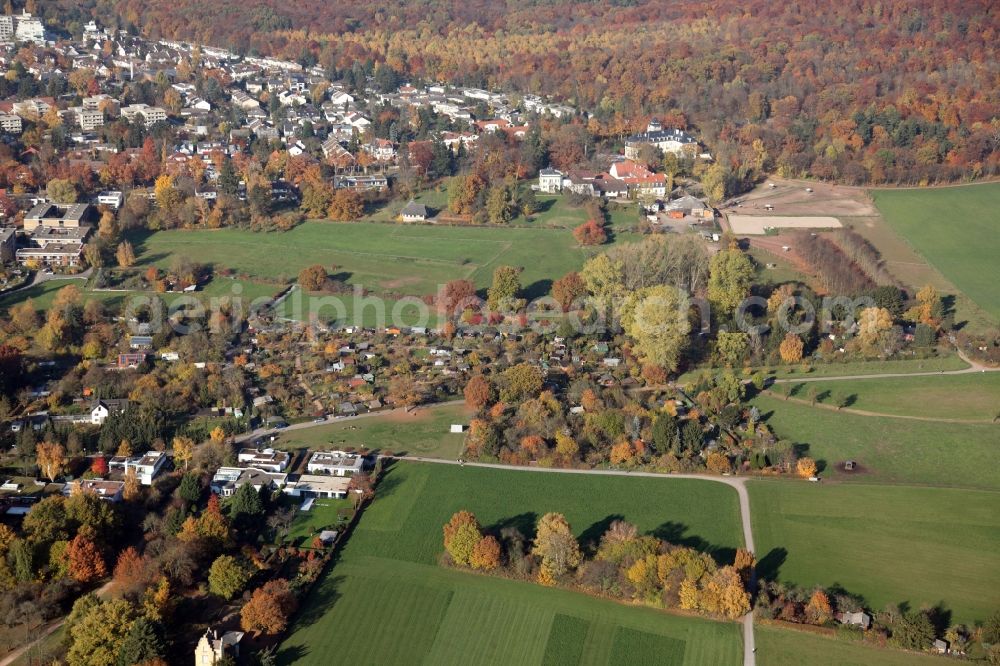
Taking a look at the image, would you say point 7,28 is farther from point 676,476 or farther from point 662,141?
point 676,476

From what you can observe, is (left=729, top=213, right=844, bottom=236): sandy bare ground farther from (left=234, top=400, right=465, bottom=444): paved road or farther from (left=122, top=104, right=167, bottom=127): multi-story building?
(left=122, top=104, right=167, bottom=127): multi-story building

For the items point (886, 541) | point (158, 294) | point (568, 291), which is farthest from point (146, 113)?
point (886, 541)

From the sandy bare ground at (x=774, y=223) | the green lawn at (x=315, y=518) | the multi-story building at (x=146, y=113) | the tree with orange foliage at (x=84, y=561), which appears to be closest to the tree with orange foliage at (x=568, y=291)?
the sandy bare ground at (x=774, y=223)

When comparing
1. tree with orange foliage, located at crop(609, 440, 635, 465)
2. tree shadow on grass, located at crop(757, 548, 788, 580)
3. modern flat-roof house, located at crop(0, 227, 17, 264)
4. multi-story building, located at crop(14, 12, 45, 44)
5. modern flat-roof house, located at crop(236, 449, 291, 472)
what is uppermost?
multi-story building, located at crop(14, 12, 45, 44)

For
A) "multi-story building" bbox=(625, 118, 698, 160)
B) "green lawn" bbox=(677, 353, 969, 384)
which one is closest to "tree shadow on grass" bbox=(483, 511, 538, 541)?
"green lawn" bbox=(677, 353, 969, 384)

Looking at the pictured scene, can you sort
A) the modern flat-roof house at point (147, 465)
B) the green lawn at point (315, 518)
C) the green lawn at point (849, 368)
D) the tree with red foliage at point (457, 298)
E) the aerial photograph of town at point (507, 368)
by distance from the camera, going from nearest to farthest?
the aerial photograph of town at point (507, 368) → the green lawn at point (315, 518) → the modern flat-roof house at point (147, 465) → the green lawn at point (849, 368) → the tree with red foliage at point (457, 298)

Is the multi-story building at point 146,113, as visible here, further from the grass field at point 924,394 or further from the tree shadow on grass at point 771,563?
the tree shadow on grass at point 771,563

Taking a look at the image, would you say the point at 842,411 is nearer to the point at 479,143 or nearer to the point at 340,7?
the point at 479,143
